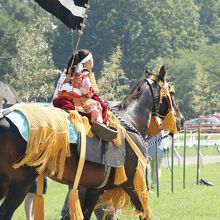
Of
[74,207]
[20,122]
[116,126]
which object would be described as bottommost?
[74,207]

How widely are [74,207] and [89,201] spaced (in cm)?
90

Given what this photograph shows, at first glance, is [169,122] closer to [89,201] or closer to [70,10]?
[89,201]

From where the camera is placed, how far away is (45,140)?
392 inches

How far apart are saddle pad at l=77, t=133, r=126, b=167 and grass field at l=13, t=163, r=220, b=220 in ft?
3.00

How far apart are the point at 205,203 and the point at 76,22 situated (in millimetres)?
5381

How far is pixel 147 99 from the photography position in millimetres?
11898

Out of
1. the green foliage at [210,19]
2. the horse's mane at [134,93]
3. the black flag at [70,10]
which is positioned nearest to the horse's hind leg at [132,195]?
the horse's mane at [134,93]

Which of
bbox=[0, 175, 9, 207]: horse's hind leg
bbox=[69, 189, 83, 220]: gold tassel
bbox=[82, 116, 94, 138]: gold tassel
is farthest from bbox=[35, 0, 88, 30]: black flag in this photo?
bbox=[0, 175, 9, 207]: horse's hind leg

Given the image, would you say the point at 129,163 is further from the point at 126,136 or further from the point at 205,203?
the point at 205,203

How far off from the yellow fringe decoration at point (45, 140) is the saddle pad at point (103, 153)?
36cm

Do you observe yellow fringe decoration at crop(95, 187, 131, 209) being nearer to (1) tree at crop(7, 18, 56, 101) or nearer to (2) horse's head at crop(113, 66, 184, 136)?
(2) horse's head at crop(113, 66, 184, 136)

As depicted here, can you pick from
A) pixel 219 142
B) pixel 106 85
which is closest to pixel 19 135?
pixel 219 142

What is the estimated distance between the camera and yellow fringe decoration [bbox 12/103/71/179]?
9.81m

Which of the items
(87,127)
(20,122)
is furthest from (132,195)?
(20,122)
